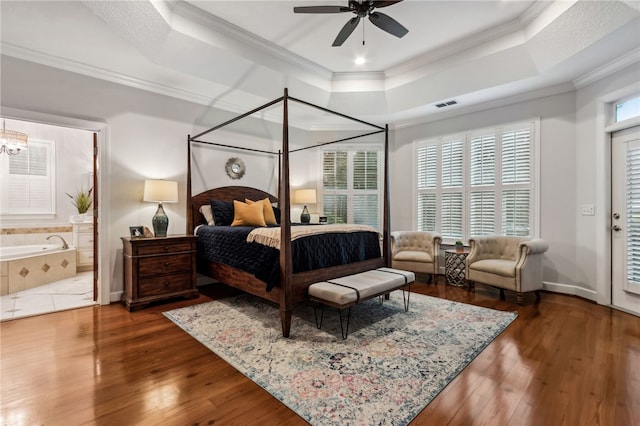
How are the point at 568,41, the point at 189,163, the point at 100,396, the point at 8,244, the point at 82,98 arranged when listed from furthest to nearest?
the point at 8,244
the point at 189,163
the point at 82,98
the point at 568,41
the point at 100,396

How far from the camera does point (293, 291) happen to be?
2730 mm

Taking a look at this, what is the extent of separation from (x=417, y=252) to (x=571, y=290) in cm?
199

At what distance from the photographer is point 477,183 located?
15.8 ft

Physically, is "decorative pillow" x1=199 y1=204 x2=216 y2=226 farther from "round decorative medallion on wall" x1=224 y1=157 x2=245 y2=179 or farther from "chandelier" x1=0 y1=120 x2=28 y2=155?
"chandelier" x1=0 y1=120 x2=28 y2=155

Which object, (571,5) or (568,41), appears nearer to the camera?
(571,5)

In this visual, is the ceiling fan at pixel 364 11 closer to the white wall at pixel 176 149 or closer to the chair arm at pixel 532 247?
the white wall at pixel 176 149

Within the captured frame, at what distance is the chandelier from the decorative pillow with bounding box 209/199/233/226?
127 inches

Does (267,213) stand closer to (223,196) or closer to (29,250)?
(223,196)

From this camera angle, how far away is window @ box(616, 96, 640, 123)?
10.9ft

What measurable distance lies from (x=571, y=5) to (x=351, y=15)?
2.01 meters

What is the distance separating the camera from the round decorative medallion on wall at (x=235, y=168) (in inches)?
192

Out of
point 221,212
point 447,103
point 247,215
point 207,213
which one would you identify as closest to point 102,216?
point 207,213

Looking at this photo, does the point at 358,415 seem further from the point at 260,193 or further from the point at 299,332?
the point at 260,193

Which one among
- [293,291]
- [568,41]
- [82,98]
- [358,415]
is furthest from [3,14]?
[568,41]
